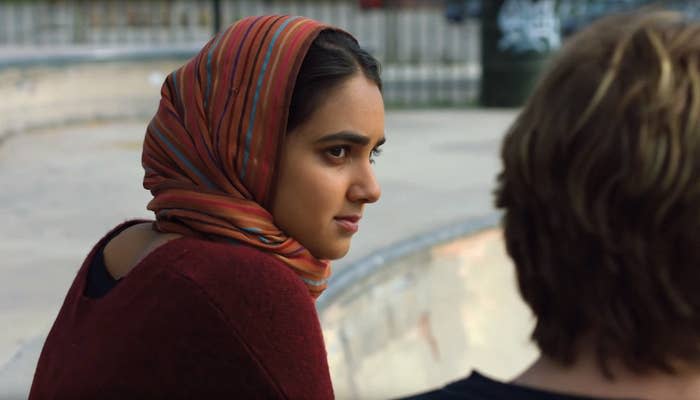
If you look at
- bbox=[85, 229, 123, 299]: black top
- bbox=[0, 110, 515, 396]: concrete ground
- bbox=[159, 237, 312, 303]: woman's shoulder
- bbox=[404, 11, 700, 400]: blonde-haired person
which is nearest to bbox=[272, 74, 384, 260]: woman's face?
bbox=[159, 237, 312, 303]: woman's shoulder

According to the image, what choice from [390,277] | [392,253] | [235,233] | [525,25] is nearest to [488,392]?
[235,233]

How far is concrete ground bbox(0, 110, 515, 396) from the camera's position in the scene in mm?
4637

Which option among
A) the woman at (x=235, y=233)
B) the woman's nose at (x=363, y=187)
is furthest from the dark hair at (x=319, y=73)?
the woman's nose at (x=363, y=187)

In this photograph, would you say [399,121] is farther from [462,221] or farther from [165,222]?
[165,222]

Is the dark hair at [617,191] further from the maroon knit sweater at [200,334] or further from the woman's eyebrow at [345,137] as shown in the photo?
the woman's eyebrow at [345,137]

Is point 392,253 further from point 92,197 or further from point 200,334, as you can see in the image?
point 200,334

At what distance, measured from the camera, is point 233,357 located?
1826 millimetres

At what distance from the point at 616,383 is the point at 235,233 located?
2.81ft

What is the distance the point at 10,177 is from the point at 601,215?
7097 millimetres

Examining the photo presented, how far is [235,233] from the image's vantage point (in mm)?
1995

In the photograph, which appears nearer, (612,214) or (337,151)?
(612,214)

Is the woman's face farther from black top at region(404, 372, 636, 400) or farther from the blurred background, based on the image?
black top at region(404, 372, 636, 400)

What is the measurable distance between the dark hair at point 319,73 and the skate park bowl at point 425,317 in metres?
2.28

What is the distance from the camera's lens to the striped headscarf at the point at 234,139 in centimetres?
203
